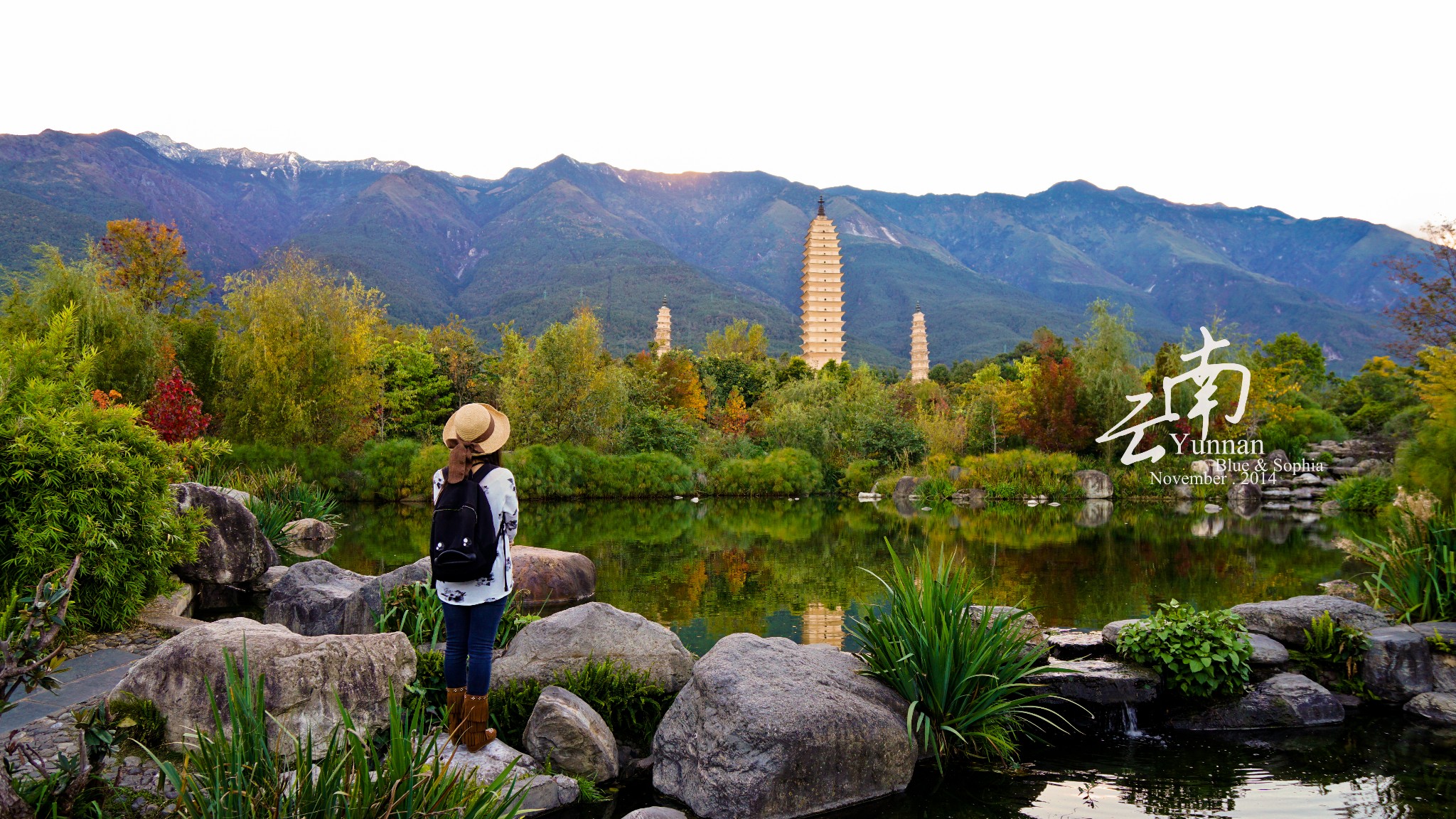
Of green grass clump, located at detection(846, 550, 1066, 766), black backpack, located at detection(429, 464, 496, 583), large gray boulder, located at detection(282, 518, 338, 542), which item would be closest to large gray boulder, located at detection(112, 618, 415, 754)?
black backpack, located at detection(429, 464, 496, 583)

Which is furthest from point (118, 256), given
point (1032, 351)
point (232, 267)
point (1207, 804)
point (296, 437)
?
point (232, 267)

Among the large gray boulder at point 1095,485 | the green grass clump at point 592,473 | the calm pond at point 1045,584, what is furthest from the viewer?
the large gray boulder at point 1095,485

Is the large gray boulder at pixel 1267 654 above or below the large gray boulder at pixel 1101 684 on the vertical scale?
above

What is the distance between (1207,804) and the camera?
456 centimetres

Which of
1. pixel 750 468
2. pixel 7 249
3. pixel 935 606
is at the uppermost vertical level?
pixel 7 249

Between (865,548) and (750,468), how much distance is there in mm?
13373

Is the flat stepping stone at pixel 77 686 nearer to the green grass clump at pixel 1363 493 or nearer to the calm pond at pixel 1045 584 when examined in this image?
the calm pond at pixel 1045 584

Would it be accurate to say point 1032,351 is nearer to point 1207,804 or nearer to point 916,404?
point 916,404

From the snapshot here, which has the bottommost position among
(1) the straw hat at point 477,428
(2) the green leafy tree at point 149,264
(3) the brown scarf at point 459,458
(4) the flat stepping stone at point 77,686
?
(4) the flat stepping stone at point 77,686

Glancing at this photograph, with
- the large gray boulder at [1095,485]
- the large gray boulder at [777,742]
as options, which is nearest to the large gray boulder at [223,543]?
the large gray boulder at [777,742]

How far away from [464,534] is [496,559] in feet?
0.68

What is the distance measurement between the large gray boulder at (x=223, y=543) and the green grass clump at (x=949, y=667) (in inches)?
264

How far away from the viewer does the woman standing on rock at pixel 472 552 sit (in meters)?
4.13

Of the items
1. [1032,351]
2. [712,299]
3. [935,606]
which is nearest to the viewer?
[935,606]
